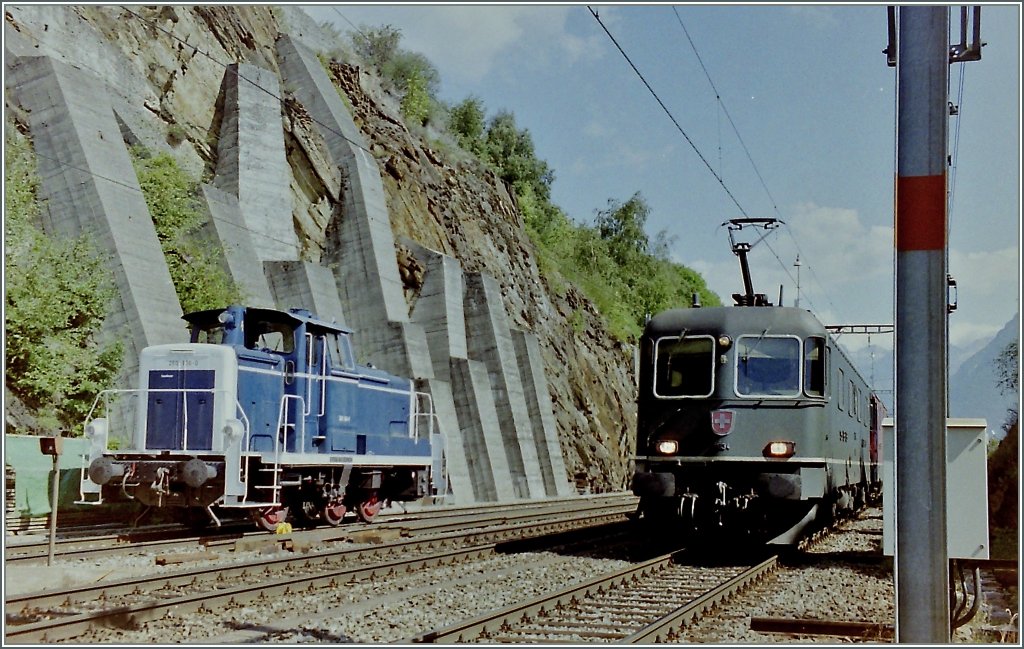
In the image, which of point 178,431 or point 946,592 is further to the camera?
point 178,431

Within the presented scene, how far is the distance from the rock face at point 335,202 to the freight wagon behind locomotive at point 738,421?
987 cm

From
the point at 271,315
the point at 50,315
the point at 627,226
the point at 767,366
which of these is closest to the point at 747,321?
the point at 767,366

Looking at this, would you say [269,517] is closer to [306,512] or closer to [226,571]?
[306,512]

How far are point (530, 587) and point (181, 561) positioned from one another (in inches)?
160

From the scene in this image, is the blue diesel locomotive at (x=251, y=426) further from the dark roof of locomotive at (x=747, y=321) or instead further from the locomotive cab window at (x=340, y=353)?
the dark roof of locomotive at (x=747, y=321)

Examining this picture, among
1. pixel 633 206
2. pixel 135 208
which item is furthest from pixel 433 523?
pixel 633 206

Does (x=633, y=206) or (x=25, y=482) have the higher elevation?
(x=633, y=206)

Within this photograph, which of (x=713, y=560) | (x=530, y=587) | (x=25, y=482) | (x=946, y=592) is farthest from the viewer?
(x=25, y=482)

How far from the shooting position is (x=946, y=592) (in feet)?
15.6

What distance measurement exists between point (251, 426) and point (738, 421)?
672 cm

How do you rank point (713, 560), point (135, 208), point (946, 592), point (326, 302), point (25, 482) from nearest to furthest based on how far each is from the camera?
point (946, 592)
point (713, 560)
point (25, 482)
point (135, 208)
point (326, 302)

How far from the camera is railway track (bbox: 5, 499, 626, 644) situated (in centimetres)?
727

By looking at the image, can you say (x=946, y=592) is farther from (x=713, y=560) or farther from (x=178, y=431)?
(x=178, y=431)

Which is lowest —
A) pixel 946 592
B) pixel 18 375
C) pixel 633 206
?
pixel 946 592
